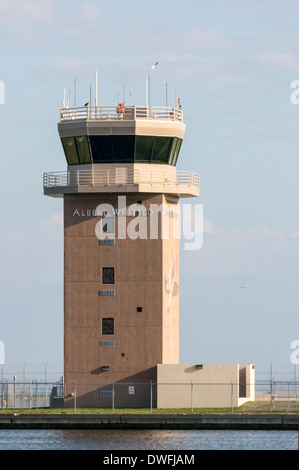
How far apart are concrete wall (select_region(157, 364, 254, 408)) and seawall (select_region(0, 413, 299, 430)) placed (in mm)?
2736

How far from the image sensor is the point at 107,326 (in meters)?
121

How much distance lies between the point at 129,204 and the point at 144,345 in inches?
352

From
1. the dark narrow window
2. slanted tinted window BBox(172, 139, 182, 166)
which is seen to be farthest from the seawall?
slanted tinted window BBox(172, 139, 182, 166)

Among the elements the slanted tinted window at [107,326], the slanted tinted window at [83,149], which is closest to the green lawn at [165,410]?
the slanted tinted window at [107,326]

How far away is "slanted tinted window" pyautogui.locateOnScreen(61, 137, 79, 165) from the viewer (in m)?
123

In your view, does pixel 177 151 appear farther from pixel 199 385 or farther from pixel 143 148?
pixel 199 385

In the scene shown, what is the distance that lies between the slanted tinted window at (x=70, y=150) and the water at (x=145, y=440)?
57.4ft

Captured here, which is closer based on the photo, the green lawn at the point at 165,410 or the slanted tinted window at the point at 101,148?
the green lawn at the point at 165,410

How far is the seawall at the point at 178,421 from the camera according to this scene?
118 m

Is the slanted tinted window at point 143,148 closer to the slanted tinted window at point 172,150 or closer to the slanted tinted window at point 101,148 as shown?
the slanted tinted window at point 172,150

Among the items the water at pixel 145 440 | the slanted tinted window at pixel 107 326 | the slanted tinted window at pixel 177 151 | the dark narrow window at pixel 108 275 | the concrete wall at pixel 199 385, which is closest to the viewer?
the water at pixel 145 440

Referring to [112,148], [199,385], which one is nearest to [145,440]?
[199,385]

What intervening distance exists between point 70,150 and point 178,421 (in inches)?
743
